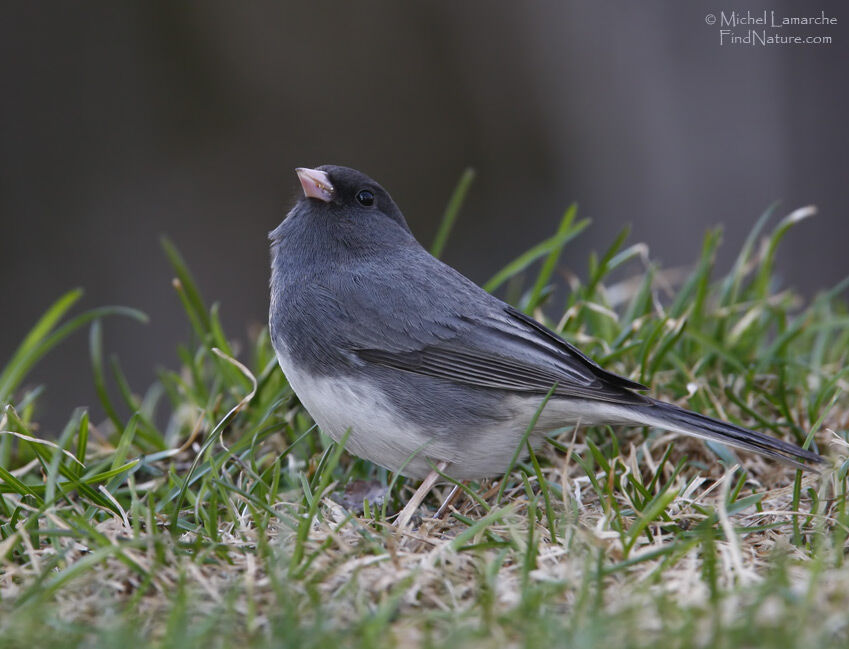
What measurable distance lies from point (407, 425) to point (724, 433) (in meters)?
0.85

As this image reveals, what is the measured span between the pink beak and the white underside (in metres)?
0.63

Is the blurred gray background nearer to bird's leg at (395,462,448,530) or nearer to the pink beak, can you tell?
the pink beak

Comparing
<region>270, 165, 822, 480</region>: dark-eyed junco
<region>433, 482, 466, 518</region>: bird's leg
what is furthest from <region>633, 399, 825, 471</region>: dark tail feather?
<region>433, 482, 466, 518</region>: bird's leg

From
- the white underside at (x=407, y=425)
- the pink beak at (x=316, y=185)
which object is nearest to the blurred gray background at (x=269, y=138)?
the pink beak at (x=316, y=185)

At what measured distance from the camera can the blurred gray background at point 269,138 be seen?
20.6 feet

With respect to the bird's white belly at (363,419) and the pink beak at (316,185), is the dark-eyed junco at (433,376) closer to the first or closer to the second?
the bird's white belly at (363,419)

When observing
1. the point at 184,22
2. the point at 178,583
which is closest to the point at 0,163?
the point at 184,22

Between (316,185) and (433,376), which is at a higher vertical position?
(316,185)

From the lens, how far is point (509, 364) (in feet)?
8.48

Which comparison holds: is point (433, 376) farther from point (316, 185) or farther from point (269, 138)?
point (269, 138)

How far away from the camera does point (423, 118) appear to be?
7215 mm

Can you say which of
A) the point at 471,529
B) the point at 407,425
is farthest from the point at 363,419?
the point at 471,529

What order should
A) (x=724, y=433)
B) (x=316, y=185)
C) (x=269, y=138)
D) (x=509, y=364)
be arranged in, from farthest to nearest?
(x=269, y=138), (x=316, y=185), (x=509, y=364), (x=724, y=433)

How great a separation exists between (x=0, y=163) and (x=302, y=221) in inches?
188
